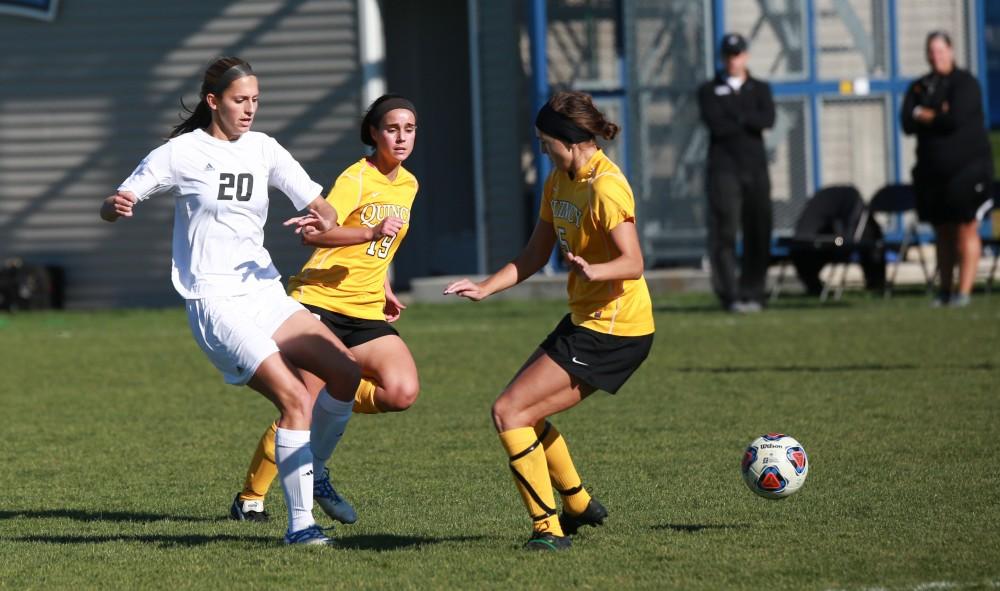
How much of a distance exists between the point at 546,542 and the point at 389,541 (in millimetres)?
651

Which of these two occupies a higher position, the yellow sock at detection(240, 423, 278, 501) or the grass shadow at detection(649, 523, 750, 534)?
the yellow sock at detection(240, 423, 278, 501)

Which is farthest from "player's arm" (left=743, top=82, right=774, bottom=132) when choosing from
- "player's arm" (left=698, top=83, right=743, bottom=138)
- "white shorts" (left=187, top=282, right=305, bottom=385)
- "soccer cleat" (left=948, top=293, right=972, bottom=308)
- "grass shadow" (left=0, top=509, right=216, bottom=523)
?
"white shorts" (left=187, top=282, right=305, bottom=385)

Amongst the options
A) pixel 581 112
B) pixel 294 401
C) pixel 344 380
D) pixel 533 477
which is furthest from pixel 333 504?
pixel 581 112

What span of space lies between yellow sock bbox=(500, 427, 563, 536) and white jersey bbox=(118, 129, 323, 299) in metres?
1.15

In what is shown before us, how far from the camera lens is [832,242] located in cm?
1681

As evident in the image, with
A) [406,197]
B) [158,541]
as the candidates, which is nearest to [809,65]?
[406,197]

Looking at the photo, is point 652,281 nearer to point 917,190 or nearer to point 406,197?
point 917,190

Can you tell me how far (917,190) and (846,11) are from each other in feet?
17.3

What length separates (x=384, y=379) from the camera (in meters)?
6.93

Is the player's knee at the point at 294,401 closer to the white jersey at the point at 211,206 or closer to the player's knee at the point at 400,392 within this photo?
the white jersey at the point at 211,206

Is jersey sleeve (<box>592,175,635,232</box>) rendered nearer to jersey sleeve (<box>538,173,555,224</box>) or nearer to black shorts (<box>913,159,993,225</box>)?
jersey sleeve (<box>538,173,555,224</box>)

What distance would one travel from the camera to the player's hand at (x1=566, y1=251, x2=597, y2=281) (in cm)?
573

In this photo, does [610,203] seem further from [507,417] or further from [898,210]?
[898,210]

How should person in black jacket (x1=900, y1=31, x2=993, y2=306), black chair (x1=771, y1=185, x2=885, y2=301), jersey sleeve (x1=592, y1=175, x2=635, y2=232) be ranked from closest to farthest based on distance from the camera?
jersey sleeve (x1=592, y1=175, x2=635, y2=232)
person in black jacket (x1=900, y1=31, x2=993, y2=306)
black chair (x1=771, y1=185, x2=885, y2=301)
